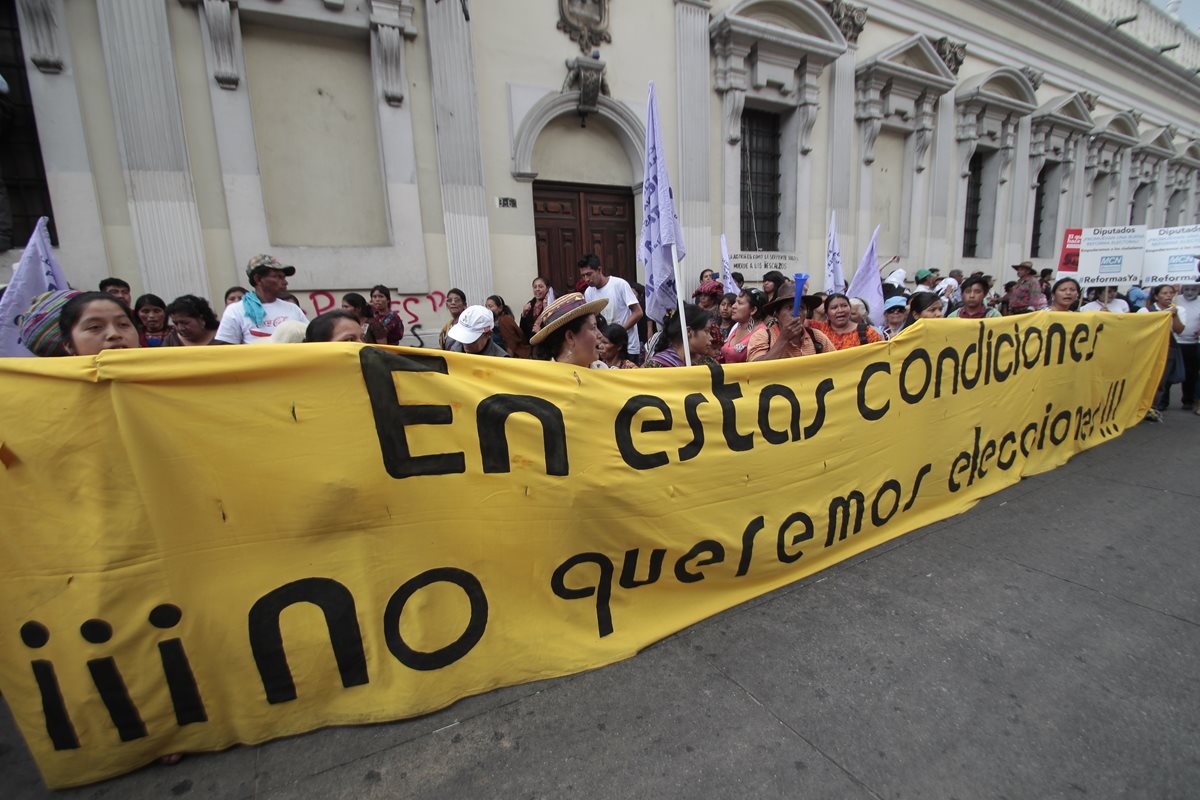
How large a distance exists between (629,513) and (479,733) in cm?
101

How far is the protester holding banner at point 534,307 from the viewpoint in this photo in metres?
6.72

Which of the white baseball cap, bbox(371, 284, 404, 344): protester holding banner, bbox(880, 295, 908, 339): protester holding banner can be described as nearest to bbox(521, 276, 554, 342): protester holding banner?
bbox(371, 284, 404, 344): protester holding banner

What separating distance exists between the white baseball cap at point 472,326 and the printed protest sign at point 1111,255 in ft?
27.6

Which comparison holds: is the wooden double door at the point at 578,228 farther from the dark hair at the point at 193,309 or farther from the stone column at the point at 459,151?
the dark hair at the point at 193,309

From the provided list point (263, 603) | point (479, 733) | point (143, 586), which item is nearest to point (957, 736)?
point (479, 733)

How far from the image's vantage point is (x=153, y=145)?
554 centimetres

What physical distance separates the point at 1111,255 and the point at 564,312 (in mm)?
8732

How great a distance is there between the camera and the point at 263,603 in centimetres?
184

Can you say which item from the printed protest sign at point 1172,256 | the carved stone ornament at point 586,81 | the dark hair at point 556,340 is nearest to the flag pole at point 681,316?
the dark hair at point 556,340

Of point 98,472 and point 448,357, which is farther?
point 448,357

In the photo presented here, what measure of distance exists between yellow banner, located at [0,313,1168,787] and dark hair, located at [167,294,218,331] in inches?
81.7

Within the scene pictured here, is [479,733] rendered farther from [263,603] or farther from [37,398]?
[37,398]

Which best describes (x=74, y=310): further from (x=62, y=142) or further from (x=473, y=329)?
(x=62, y=142)

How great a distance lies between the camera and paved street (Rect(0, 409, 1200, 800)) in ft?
5.53
